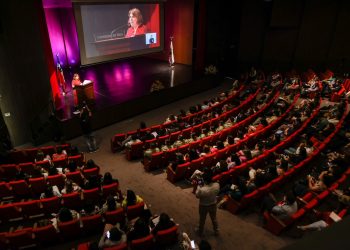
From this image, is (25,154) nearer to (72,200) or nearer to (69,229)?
(72,200)

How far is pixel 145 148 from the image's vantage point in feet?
26.3

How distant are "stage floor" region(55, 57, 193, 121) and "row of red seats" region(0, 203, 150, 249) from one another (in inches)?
185

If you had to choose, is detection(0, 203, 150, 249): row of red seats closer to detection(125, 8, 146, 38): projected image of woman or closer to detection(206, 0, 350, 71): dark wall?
detection(125, 8, 146, 38): projected image of woman

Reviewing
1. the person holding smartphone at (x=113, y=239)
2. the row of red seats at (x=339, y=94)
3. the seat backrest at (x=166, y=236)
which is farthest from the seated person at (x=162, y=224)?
the row of red seats at (x=339, y=94)

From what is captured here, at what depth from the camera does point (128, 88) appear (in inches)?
468

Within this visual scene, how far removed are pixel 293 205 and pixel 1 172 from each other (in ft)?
20.3

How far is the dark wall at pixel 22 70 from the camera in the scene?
7809 mm

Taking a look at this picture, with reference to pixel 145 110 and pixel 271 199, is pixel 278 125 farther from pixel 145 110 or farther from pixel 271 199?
pixel 145 110

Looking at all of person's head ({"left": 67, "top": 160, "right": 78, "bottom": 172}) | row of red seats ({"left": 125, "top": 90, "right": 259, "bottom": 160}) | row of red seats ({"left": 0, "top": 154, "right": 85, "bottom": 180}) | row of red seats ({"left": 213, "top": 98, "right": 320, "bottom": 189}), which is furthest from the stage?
row of red seats ({"left": 213, "top": 98, "right": 320, "bottom": 189})

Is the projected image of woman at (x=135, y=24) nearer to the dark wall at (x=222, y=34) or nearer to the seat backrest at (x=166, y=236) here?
the dark wall at (x=222, y=34)

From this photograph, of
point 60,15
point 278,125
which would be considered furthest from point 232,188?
point 60,15

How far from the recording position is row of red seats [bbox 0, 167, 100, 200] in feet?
19.4

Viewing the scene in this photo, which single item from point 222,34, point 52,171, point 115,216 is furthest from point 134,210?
point 222,34

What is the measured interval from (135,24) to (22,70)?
248 inches
